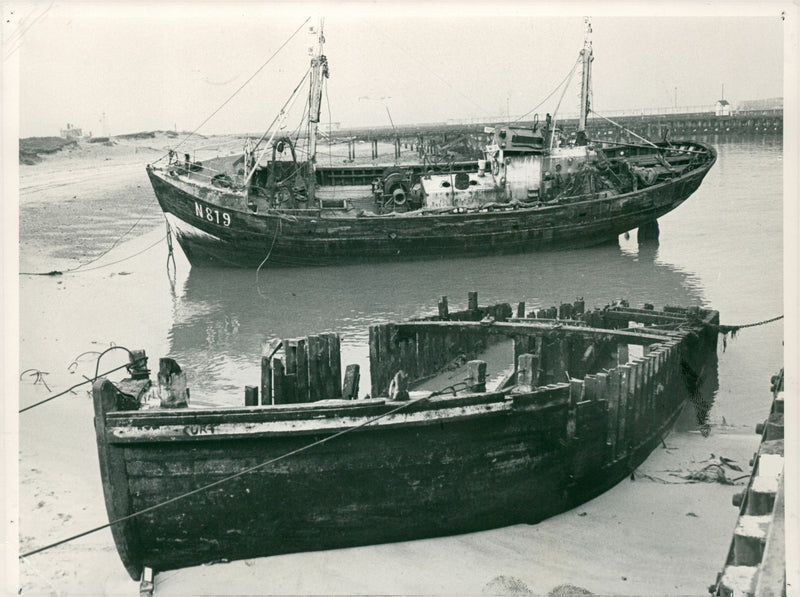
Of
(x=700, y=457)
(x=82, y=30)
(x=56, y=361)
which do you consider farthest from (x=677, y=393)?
(x=56, y=361)

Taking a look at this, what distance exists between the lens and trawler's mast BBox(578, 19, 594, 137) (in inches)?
1110

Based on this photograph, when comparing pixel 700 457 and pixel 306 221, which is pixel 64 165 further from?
pixel 700 457

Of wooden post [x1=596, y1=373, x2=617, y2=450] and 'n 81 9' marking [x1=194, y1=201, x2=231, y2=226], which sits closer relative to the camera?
wooden post [x1=596, y1=373, x2=617, y2=450]

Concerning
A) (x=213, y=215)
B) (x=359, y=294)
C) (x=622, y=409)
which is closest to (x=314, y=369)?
(x=622, y=409)

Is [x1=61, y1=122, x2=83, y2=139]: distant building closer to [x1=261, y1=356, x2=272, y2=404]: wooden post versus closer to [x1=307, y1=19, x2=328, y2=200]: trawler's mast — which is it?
[x1=307, y1=19, x2=328, y2=200]: trawler's mast

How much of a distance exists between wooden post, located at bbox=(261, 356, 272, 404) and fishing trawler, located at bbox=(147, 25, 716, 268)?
50.0 ft

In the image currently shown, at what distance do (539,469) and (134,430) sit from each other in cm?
398

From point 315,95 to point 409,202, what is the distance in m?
4.68

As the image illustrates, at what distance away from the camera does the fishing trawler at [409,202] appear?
81.4ft

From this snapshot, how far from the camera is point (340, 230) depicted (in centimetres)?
2497

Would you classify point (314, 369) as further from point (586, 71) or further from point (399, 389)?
point (586, 71)

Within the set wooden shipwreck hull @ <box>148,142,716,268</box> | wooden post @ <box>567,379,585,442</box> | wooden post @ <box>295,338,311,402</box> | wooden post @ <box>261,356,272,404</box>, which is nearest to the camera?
wooden post @ <box>567,379,585,442</box>

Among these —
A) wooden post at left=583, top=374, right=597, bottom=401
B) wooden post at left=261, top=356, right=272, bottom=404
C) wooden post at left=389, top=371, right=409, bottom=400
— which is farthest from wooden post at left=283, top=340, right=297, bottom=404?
wooden post at left=583, top=374, right=597, bottom=401

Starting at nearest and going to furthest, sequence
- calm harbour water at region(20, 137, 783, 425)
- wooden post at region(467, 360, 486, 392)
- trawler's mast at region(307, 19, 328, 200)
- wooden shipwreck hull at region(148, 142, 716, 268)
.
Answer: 1. wooden post at region(467, 360, 486, 392)
2. calm harbour water at region(20, 137, 783, 425)
3. trawler's mast at region(307, 19, 328, 200)
4. wooden shipwreck hull at region(148, 142, 716, 268)
